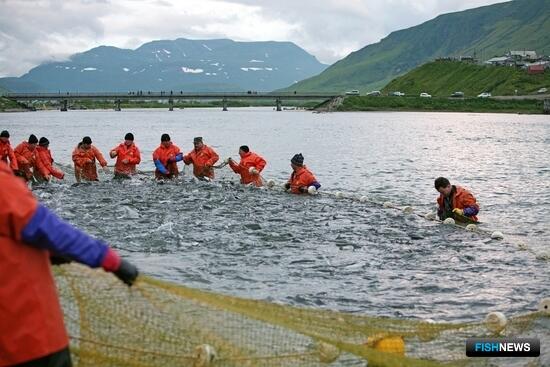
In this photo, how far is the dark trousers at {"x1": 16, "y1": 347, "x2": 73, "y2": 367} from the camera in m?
5.22

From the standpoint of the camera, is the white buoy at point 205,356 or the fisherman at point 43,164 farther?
the fisherman at point 43,164

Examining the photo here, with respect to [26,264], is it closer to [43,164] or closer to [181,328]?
[181,328]

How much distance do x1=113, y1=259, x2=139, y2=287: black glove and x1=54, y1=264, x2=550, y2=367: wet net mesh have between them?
2.67ft

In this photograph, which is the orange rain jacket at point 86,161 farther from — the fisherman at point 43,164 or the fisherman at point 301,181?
the fisherman at point 301,181

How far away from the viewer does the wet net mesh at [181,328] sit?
22.3 ft

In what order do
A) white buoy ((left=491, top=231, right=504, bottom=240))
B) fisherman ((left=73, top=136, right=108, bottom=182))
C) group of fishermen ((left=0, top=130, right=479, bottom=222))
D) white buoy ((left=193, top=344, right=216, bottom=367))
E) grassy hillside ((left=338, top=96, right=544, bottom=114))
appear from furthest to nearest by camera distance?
grassy hillside ((left=338, top=96, right=544, bottom=114))
fisherman ((left=73, top=136, right=108, bottom=182))
group of fishermen ((left=0, top=130, right=479, bottom=222))
white buoy ((left=491, top=231, right=504, bottom=240))
white buoy ((left=193, top=344, right=216, bottom=367))

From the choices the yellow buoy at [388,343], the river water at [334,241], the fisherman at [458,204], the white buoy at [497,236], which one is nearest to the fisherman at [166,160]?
the river water at [334,241]

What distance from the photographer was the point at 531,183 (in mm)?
Result: 35969

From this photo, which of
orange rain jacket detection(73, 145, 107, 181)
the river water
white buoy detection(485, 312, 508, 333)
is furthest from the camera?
orange rain jacket detection(73, 145, 107, 181)

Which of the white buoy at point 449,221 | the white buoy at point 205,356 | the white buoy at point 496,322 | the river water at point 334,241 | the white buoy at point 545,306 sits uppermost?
the white buoy at point 205,356

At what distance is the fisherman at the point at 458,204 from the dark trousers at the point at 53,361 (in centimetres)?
1592

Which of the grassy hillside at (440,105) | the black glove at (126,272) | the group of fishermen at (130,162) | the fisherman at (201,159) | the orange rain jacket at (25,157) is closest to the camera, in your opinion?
the black glove at (126,272)

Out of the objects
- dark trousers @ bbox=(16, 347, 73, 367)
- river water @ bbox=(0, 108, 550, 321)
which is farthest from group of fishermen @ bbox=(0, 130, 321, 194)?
dark trousers @ bbox=(16, 347, 73, 367)

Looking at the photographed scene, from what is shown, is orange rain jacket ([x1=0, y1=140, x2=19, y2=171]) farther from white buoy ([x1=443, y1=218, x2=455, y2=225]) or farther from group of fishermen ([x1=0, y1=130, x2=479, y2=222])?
white buoy ([x1=443, y1=218, x2=455, y2=225])
